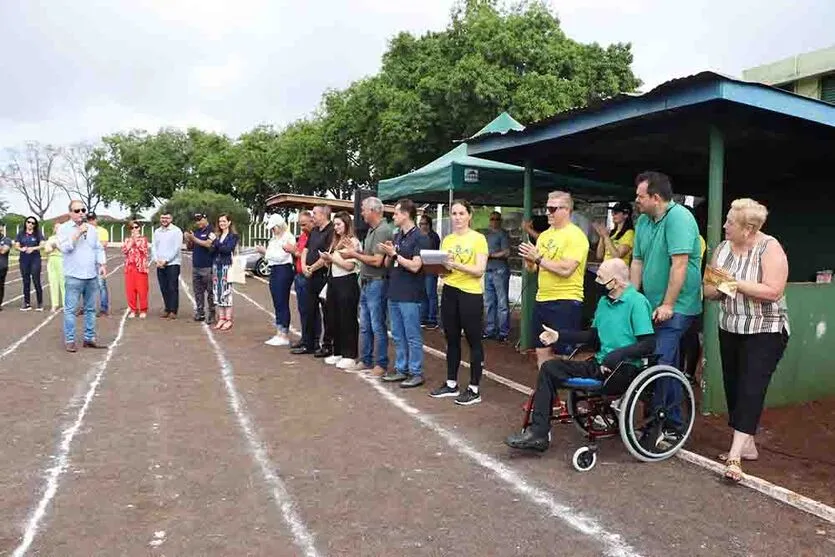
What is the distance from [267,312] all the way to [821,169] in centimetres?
957

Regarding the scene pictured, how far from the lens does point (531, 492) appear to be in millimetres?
4336

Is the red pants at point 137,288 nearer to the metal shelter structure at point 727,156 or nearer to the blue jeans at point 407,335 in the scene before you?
the metal shelter structure at point 727,156

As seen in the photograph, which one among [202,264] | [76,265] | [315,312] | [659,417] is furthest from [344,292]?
[202,264]

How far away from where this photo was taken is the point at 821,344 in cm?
657

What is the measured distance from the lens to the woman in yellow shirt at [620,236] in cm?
776

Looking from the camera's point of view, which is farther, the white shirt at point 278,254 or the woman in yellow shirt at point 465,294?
the white shirt at point 278,254

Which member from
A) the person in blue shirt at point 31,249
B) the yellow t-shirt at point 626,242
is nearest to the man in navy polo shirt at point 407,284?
the yellow t-shirt at point 626,242

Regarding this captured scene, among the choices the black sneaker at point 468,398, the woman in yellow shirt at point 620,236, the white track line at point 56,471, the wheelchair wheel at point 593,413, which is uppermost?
the woman in yellow shirt at point 620,236

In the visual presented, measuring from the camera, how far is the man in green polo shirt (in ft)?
16.5

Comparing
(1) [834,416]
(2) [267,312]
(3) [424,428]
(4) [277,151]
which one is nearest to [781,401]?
(1) [834,416]

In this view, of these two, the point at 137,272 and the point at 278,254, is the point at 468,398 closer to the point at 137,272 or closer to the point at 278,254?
the point at 278,254

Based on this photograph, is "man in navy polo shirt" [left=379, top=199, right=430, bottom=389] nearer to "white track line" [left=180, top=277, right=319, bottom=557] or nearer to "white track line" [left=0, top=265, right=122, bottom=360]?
"white track line" [left=180, top=277, right=319, bottom=557]

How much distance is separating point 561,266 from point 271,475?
8.88 ft

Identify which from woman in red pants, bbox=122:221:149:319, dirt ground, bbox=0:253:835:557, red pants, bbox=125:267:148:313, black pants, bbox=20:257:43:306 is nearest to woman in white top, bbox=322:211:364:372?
dirt ground, bbox=0:253:835:557
